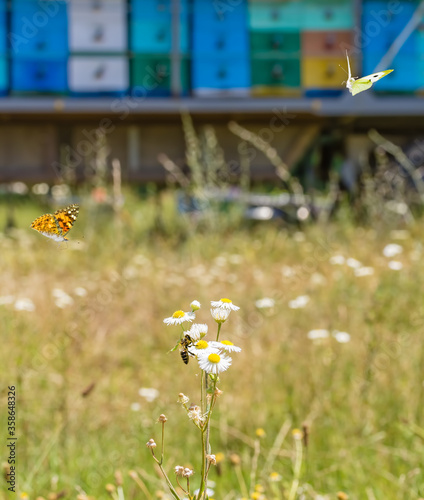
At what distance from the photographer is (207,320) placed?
271 cm

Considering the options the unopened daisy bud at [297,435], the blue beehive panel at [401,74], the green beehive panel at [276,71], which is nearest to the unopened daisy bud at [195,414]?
the unopened daisy bud at [297,435]

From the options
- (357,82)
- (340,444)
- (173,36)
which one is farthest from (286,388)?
(173,36)

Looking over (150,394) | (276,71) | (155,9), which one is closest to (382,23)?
(276,71)

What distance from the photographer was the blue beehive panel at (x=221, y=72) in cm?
622

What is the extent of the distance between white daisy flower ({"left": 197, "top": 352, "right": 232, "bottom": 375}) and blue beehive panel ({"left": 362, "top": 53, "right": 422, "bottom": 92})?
20.9 feet

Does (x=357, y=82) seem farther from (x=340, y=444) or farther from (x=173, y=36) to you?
(x=173, y=36)

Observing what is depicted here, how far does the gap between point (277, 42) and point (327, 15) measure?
61 cm

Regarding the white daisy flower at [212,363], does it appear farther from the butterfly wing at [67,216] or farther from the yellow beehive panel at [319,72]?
the yellow beehive panel at [319,72]

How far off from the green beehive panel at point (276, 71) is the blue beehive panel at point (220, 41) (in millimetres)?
201

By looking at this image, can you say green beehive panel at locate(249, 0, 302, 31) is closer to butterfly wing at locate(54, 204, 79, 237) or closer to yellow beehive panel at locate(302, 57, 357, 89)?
yellow beehive panel at locate(302, 57, 357, 89)

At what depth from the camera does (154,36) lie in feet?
20.8

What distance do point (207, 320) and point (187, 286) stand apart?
0.49m

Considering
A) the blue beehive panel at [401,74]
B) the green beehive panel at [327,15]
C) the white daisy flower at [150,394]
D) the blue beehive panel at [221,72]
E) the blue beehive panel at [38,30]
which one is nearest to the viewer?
the white daisy flower at [150,394]

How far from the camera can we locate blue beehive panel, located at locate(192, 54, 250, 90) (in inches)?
245
